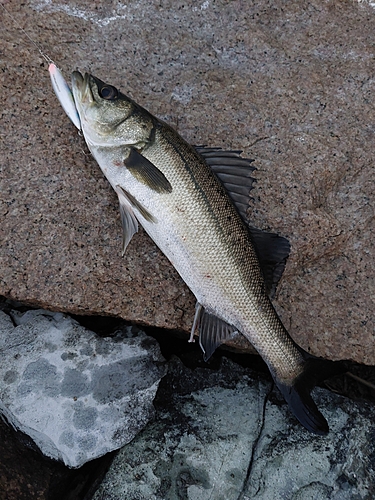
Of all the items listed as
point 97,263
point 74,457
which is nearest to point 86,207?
point 97,263

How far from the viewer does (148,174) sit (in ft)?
9.49

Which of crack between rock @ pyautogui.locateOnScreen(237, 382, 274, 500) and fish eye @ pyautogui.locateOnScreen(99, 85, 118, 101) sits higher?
fish eye @ pyautogui.locateOnScreen(99, 85, 118, 101)

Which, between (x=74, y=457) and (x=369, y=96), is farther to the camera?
(x=369, y=96)

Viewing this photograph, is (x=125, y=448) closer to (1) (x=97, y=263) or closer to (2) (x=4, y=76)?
(1) (x=97, y=263)

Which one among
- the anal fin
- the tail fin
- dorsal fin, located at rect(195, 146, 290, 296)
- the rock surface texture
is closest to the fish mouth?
the rock surface texture

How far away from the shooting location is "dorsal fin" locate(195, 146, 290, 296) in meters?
2.99

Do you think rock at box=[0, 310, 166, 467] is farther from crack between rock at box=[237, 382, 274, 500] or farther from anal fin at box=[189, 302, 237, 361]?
crack between rock at box=[237, 382, 274, 500]

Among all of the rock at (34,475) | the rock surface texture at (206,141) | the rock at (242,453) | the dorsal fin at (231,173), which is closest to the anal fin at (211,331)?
the rock surface texture at (206,141)

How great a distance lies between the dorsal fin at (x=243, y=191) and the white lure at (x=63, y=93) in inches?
31.4

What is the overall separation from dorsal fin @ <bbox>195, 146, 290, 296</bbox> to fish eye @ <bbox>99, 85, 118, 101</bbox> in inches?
23.9

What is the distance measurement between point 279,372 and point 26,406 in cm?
155

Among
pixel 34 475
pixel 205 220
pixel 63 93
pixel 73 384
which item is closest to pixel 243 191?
pixel 205 220

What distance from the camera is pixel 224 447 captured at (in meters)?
3.12

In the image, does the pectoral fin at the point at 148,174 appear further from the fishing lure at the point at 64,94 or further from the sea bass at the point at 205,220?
the fishing lure at the point at 64,94
